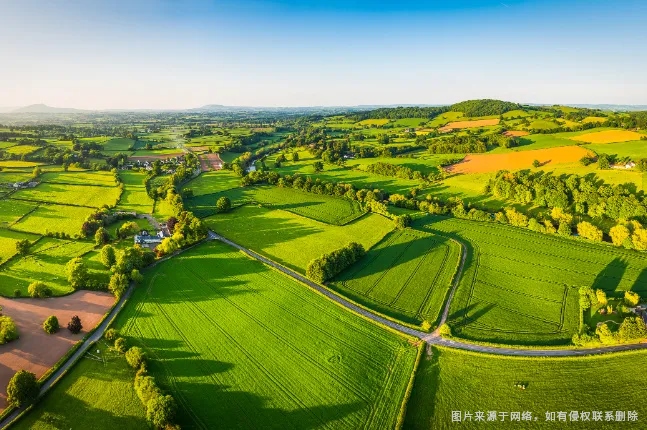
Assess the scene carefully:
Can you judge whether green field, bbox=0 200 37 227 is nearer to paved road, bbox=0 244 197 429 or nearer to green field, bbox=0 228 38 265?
green field, bbox=0 228 38 265

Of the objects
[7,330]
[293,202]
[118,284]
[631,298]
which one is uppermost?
[293,202]

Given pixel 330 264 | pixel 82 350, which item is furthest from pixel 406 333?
pixel 82 350

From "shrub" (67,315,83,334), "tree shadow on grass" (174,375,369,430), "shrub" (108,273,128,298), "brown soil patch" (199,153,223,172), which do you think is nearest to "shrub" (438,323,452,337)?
"tree shadow on grass" (174,375,369,430)

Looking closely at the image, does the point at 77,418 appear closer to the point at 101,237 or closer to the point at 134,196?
the point at 101,237

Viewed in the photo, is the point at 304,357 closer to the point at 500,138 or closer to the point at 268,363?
the point at 268,363

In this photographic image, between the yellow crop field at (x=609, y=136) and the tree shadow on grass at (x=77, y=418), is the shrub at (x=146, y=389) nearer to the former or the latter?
the tree shadow on grass at (x=77, y=418)

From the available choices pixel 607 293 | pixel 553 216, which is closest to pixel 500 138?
pixel 553 216

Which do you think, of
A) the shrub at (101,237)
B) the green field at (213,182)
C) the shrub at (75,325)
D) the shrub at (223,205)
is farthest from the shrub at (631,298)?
the green field at (213,182)
